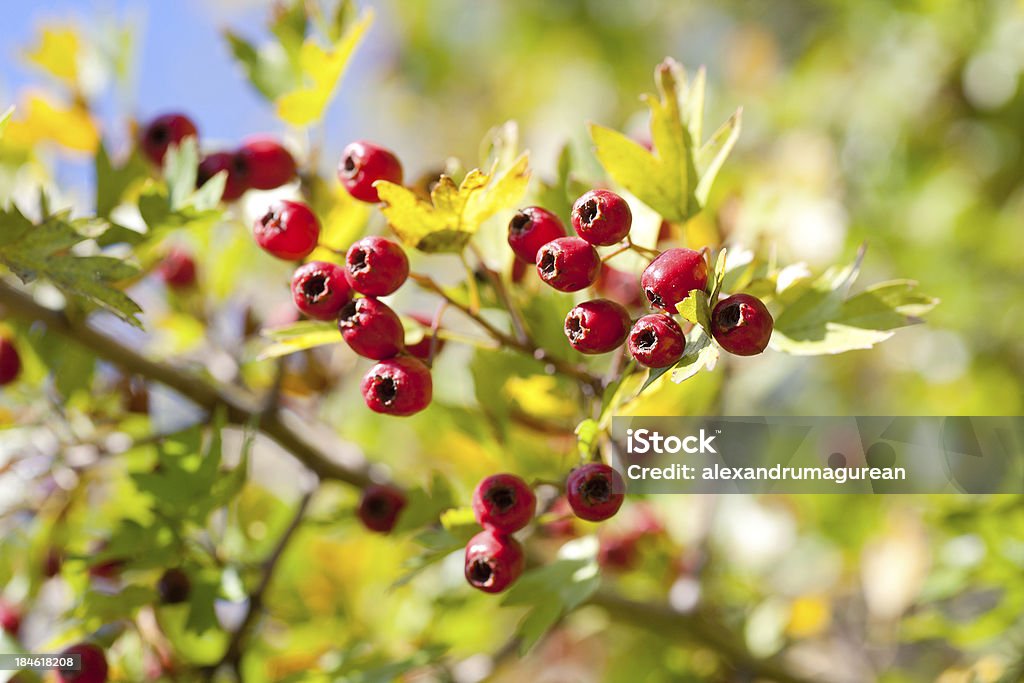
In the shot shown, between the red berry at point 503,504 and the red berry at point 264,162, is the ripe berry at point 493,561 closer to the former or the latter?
the red berry at point 503,504

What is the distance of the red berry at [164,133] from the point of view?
114 centimetres

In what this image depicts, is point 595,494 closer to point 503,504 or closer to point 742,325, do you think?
point 503,504

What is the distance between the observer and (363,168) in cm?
90

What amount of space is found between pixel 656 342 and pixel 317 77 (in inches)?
22.6

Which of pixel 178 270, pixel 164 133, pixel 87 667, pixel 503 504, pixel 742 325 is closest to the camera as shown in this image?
pixel 742 325

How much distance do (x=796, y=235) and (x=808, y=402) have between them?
50 cm

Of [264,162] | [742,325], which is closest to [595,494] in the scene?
[742,325]

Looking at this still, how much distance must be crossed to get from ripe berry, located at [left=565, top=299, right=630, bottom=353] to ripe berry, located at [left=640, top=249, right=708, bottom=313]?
46mm

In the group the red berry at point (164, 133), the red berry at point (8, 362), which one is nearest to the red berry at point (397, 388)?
the red berry at point (164, 133)

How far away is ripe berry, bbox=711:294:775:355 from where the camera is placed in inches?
29.0

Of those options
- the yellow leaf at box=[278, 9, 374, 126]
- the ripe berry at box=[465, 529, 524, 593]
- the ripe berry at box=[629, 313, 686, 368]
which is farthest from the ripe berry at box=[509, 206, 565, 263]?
the yellow leaf at box=[278, 9, 374, 126]

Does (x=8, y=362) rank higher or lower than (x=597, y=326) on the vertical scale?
lower

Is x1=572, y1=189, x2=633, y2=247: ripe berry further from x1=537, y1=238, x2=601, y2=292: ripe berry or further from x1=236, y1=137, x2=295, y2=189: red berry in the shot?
x1=236, y1=137, x2=295, y2=189: red berry

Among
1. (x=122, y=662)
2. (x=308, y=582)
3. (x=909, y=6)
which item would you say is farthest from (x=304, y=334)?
(x=909, y=6)
